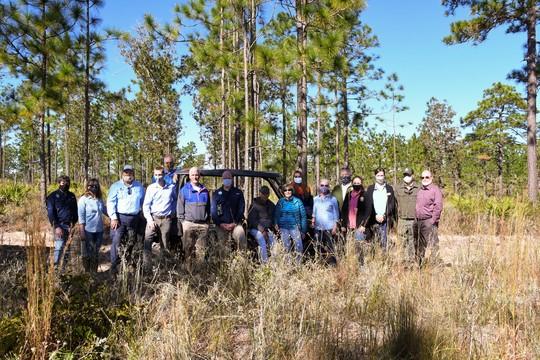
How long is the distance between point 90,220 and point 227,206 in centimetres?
189

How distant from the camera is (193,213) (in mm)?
5605

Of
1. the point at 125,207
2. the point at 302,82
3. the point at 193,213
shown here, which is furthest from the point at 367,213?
the point at 302,82

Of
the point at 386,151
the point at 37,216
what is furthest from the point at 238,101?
the point at 386,151

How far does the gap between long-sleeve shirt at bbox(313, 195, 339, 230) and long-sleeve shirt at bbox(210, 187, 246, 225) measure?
116 cm

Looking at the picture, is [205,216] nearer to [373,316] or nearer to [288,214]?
[288,214]

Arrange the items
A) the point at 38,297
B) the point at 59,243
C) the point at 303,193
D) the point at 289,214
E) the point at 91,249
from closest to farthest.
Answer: the point at 38,297 < the point at 59,243 < the point at 91,249 < the point at 289,214 < the point at 303,193

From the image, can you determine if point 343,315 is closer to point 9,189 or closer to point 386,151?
point 9,189

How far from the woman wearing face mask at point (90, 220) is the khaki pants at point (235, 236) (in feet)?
5.54

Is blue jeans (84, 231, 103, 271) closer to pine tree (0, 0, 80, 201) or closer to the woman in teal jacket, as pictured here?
the woman in teal jacket

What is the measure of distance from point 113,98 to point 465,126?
32316mm

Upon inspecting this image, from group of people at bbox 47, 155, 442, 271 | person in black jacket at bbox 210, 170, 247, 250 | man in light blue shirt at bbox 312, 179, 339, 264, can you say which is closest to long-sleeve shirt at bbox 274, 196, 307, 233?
group of people at bbox 47, 155, 442, 271

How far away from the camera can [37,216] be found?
2199mm

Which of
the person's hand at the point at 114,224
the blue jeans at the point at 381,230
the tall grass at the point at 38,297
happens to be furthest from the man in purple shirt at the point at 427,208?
the tall grass at the point at 38,297

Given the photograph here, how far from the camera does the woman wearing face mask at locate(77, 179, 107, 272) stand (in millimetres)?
5652
